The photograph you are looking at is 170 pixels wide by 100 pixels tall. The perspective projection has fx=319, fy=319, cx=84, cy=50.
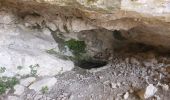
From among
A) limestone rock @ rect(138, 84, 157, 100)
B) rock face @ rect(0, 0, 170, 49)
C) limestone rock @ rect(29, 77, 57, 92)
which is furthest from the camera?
limestone rock @ rect(29, 77, 57, 92)

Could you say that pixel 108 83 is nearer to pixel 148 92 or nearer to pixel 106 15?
pixel 148 92

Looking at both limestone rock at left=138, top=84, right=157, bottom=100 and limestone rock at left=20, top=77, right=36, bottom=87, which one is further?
limestone rock at left=20, top=77, right=36, bottom=87

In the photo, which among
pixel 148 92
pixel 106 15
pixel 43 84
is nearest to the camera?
pixel 106 15

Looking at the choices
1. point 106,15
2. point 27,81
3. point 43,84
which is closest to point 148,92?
point 106,15

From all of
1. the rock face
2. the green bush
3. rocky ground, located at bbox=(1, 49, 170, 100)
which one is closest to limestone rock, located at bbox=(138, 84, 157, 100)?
rocky ground, located at bbox=(1, 49, 170, 100)

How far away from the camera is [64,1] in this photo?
213 cm

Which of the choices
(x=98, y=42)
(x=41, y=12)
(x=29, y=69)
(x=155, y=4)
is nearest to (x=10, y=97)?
(x=29, y=69)

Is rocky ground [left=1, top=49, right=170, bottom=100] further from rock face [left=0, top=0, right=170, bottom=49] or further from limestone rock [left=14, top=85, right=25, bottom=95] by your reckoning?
rock face [left=0, top=0, right=170, bottom=49]

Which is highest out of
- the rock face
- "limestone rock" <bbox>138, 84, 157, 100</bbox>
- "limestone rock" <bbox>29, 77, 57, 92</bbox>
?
the rock face

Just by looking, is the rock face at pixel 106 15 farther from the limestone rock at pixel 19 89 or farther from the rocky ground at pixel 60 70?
the limestone rock at pixel 19 89

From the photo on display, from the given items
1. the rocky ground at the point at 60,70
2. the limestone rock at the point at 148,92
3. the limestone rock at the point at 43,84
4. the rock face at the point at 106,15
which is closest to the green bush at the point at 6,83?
the rocky ground at the point at 60,70

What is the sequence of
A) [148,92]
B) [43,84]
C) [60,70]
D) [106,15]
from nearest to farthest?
[106,15], [148,92], [43,84], [60,70]

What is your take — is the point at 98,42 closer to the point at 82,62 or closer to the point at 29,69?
the point at 82,62

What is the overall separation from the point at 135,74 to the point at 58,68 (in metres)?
0.65
